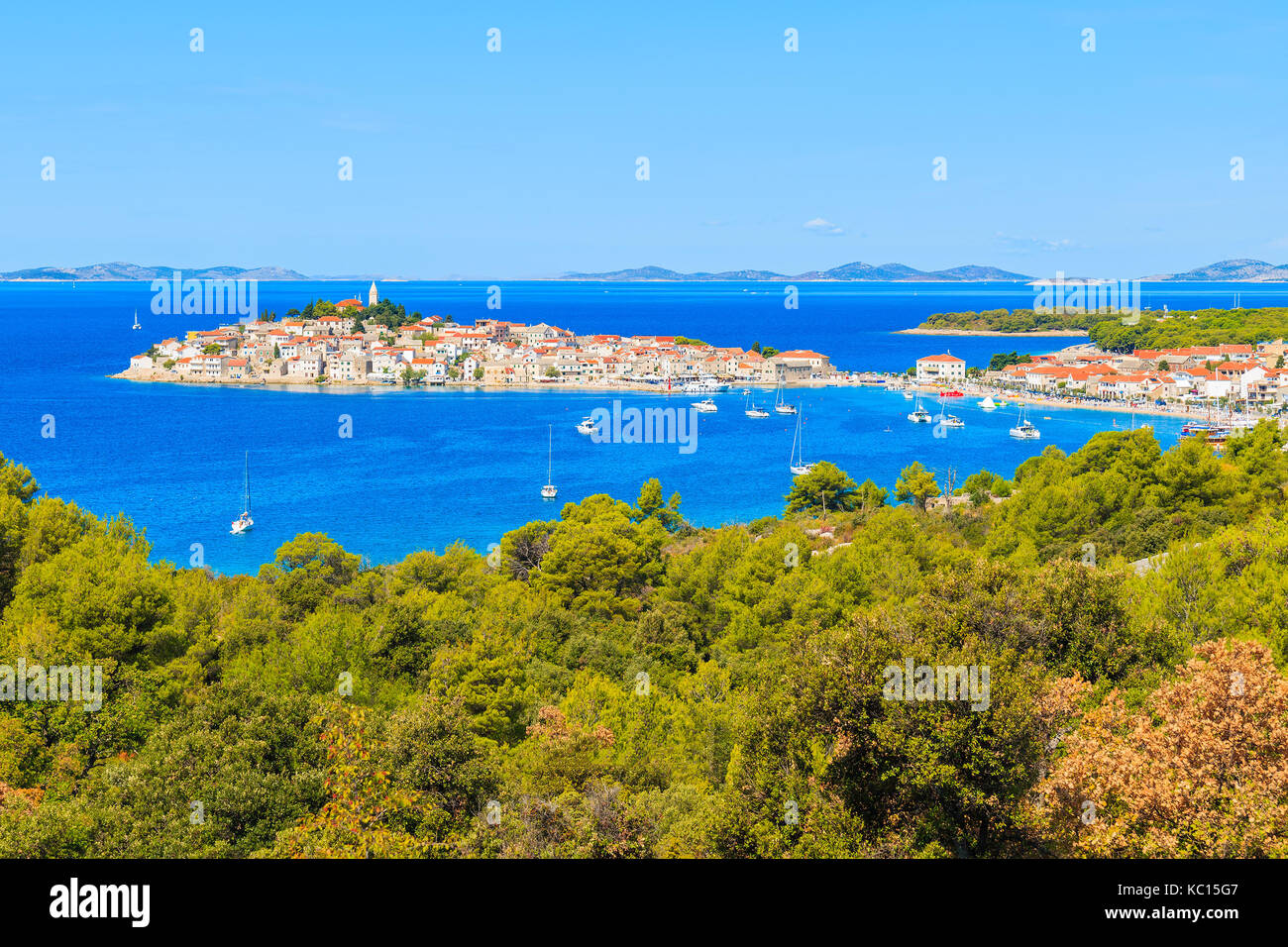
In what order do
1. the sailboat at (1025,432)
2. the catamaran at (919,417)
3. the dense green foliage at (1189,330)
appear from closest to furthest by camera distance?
the sailboat at (1025,432) < the catamaran at (919,417) < the dense green foliage at (1189,330)

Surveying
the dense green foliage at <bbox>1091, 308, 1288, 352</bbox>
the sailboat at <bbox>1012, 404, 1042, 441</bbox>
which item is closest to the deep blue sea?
the sailboat at <bbox>1012, 404, 1042, 441</bbox>

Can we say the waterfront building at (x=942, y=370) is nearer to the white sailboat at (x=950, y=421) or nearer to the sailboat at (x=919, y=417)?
the sailboat at (x=919, y=417)

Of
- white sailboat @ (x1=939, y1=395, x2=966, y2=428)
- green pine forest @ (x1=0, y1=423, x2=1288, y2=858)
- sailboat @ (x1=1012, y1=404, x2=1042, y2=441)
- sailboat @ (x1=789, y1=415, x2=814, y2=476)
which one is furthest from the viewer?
white sailboat @ (x1=939, y1=395, x2=966, y2=428)

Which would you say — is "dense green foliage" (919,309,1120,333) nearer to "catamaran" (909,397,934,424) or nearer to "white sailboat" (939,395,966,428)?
"catamaran" (909,397,934,424)

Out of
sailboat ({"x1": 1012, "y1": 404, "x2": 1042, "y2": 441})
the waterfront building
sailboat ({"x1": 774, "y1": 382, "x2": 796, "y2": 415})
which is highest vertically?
the waterfront building

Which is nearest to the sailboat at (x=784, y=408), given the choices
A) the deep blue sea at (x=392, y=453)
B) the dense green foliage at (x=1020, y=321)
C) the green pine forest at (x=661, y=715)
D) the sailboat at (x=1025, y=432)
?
the deep blue sea at (x=392, y=453)
